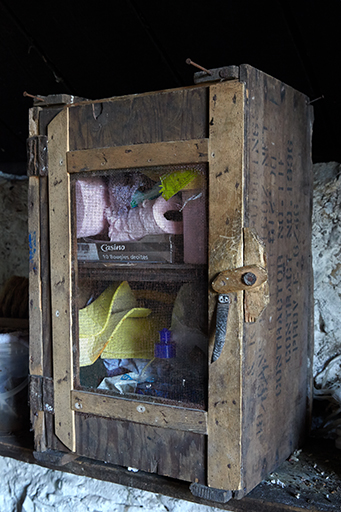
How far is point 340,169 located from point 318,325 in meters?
0.51

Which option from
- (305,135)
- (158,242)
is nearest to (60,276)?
(158,242)

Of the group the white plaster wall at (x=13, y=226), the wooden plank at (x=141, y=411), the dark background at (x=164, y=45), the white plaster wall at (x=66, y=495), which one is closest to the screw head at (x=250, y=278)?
the wooden plank at (x=141, y=411)

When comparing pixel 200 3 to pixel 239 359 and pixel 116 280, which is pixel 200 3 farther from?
pixel 239 359

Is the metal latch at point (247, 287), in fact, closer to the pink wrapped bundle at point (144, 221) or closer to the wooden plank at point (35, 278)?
the pink wrapped bundle at point (144, 221)

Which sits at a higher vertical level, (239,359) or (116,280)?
(116,280)

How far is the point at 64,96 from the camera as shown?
1.42m

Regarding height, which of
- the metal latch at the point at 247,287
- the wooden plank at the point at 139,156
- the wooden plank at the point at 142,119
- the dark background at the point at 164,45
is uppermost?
the dark background at the point at 164,45

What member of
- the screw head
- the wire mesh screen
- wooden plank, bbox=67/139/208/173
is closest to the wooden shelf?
the wire mesh screen

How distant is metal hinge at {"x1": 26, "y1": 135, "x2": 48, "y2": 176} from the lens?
144cm

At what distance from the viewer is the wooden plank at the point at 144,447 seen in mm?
1258

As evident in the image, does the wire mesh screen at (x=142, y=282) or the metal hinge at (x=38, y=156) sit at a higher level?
the metal hinge at (x=38, y=156)

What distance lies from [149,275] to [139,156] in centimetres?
30

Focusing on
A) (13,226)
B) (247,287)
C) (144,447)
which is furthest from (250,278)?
(13,226)

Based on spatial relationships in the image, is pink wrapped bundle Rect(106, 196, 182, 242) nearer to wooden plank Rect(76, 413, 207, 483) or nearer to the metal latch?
the metal latch
